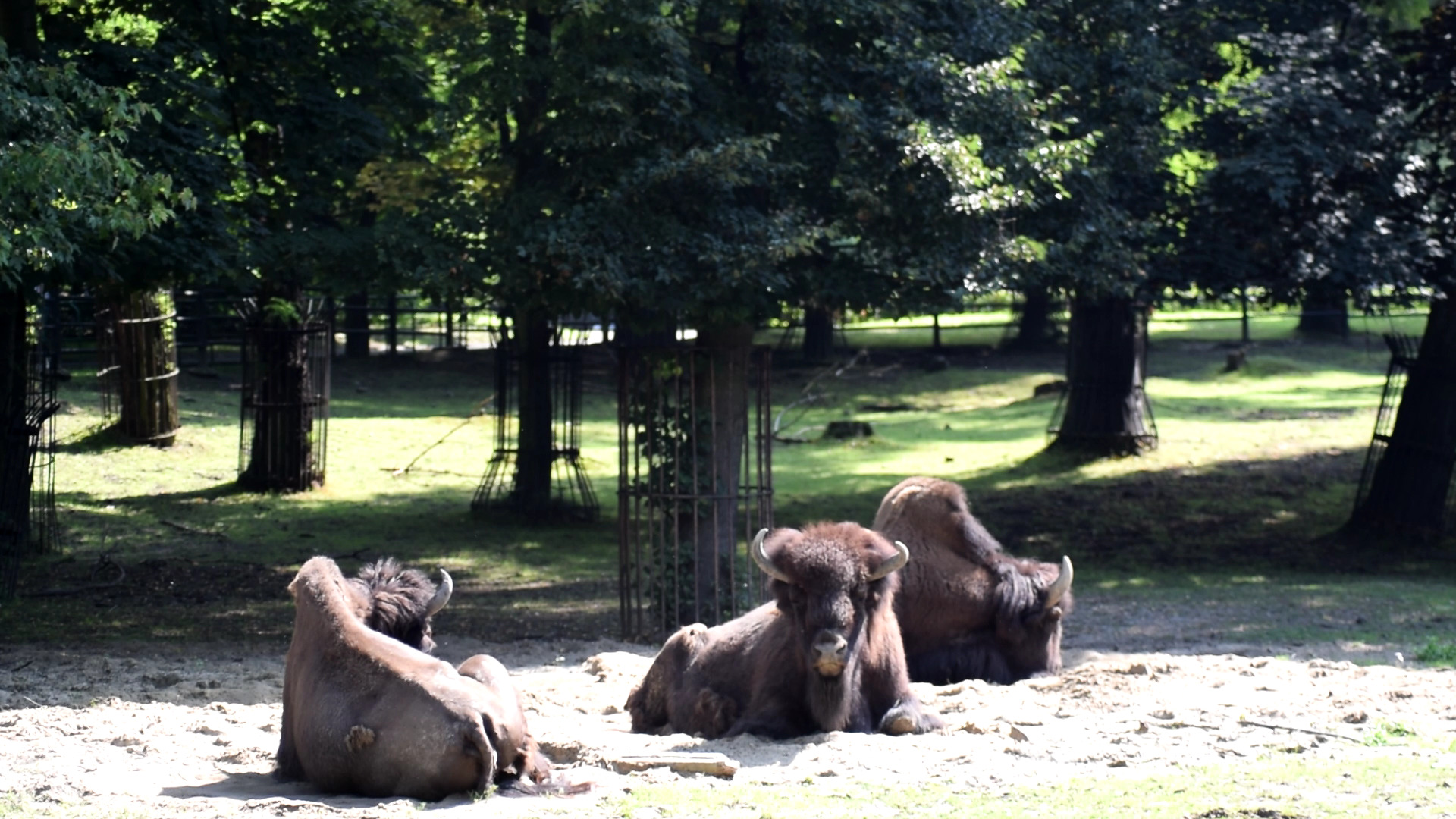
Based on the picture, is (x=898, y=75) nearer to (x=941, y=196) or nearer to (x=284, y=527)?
(x=941, y=196)

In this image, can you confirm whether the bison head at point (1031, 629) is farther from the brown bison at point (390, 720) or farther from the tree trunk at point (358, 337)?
the tree trunk at point (358, 337)

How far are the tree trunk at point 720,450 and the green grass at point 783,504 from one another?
1084mm

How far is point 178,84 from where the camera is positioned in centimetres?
1206

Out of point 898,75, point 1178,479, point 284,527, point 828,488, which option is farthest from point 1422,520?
point 284,527

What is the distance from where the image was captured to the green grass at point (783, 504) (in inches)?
562

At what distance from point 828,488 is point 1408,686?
12.5 metres

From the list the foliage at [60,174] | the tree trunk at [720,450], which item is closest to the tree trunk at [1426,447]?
the tree trunk at [720,450]

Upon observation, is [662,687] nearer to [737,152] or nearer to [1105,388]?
[737,152]

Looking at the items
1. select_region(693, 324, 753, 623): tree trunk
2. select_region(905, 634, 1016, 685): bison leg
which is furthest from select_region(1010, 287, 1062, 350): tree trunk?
select_region(905, 634, 1016, 685): bison leg

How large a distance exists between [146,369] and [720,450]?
A: 40.3ft

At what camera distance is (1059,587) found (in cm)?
1070

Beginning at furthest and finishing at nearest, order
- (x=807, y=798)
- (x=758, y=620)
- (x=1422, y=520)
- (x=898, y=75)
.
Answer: (x=1422, y=520) < (x=898, y=75) < (x=758, y=620) < (x=807, y=798)

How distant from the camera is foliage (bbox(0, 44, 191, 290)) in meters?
8.67

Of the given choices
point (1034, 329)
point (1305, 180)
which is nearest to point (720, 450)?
point (1305, 180)
